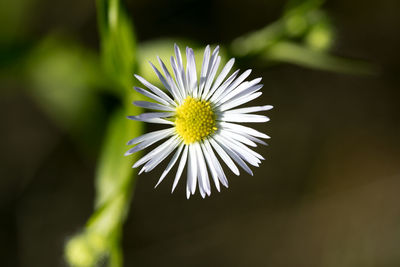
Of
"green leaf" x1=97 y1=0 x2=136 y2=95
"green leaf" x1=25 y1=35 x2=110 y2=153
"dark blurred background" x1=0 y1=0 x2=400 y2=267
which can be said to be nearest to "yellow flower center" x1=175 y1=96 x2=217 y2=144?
"green leaf" x1=97 y1=0 x2=136 y2=95

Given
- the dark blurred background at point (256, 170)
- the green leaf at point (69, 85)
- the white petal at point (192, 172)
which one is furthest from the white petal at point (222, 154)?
the dark blurred background at point (256, 170)

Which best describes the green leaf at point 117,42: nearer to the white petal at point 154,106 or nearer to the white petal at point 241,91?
the white petal at point 154,106

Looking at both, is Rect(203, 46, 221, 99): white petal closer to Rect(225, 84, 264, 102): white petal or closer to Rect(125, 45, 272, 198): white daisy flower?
Rect(125, 45, 272, 198): white daisy flower

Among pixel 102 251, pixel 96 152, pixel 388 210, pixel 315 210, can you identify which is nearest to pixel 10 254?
pixel 96 152

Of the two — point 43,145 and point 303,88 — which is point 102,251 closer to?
point 43,145

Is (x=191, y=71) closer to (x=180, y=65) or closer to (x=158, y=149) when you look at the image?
(x=180, y=65)

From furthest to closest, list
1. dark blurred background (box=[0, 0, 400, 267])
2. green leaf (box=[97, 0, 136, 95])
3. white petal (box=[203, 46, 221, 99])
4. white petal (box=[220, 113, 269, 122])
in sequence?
dark blurred background (box=[0, 0, 400, 267]), green leaf (box=[97, 0, 136, 95]), white petal (box=[220, 113, 269, 122]), white petal (box=[203, 46, 221, 99])

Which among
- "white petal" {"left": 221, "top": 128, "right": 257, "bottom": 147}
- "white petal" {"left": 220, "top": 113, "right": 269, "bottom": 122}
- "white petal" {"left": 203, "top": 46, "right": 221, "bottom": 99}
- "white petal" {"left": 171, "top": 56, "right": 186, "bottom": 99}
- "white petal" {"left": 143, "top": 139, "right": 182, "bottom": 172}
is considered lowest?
"white petal" {"left": 143, "top": 139, "right": 182, "bottom": 172}
